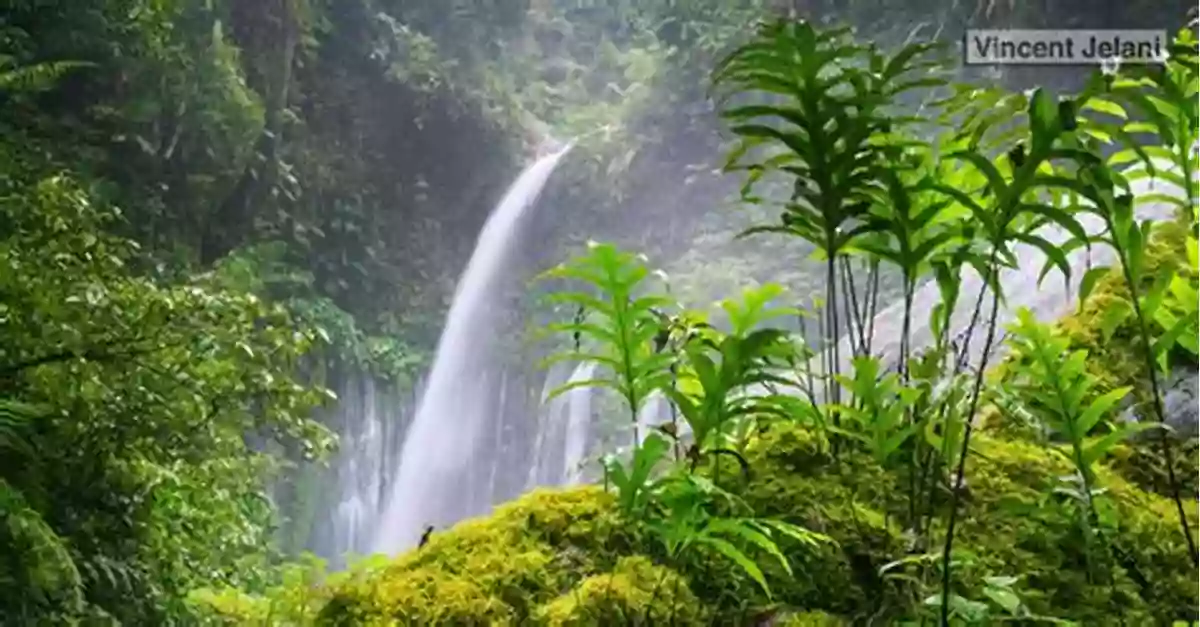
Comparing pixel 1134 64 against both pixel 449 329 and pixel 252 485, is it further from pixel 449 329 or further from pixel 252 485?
pixel 252 485

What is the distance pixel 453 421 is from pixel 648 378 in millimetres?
599

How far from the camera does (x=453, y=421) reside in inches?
64.1

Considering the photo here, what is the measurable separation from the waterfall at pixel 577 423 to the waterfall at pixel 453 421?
14 cm

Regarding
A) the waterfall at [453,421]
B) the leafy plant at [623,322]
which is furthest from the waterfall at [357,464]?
the leafy plant at [623,322]

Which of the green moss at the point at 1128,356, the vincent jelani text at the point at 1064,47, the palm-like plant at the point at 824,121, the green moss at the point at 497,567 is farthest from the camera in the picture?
the vincent jelani text at the point at 1064,47

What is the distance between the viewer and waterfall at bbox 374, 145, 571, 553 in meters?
1.55

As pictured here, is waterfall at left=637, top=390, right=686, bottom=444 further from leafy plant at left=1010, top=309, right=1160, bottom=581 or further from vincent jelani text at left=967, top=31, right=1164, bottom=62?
vincent jelani text at left=967, top=31, right=1164, bottom=62

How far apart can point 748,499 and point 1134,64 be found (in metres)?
0.80

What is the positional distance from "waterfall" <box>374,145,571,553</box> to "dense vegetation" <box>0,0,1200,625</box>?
0.38ft

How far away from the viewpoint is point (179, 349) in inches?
41.3

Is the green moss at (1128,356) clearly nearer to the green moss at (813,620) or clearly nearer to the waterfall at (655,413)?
the green moss at (813,620)

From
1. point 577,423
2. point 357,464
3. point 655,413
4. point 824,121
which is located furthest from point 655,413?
point 824,121

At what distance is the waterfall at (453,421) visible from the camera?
5.08 feet

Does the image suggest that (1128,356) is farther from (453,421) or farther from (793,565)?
(453,421)
